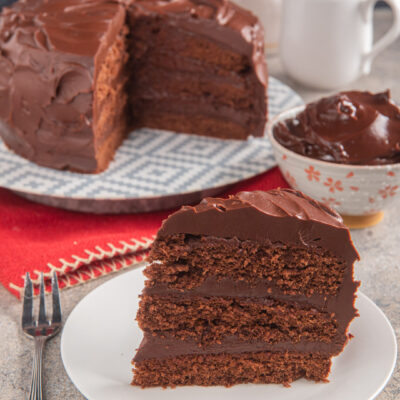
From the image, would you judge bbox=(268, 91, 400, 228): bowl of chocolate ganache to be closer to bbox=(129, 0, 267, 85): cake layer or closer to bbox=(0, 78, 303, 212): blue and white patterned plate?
bbox=(0, 78, 303, 212): blue and white patterned plate

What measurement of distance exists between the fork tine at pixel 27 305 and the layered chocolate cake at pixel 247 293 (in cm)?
39

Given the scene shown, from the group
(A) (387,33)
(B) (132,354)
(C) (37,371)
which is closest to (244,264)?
(B) (132,354)

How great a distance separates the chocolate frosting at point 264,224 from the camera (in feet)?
4.88

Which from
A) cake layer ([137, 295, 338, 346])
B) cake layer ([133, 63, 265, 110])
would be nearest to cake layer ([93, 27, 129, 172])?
cake layer ([133, 63, 265, 110])

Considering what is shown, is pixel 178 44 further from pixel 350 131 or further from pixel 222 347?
pixel 222 347

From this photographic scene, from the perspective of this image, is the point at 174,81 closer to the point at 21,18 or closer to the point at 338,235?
the point at 21,18

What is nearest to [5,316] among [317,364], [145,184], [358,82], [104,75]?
[145,184]

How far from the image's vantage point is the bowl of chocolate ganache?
2.08 m

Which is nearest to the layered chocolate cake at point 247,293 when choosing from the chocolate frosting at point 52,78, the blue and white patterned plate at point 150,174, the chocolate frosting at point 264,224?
the chocolate frosting at point 264,224

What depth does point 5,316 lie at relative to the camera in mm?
1889

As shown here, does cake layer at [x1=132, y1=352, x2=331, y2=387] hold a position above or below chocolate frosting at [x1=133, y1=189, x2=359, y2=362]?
below

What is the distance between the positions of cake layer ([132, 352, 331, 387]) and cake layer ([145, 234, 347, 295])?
201 mm

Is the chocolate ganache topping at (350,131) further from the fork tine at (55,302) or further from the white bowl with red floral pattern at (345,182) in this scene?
the fork tine at (55,302)

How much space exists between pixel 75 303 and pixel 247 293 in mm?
644
